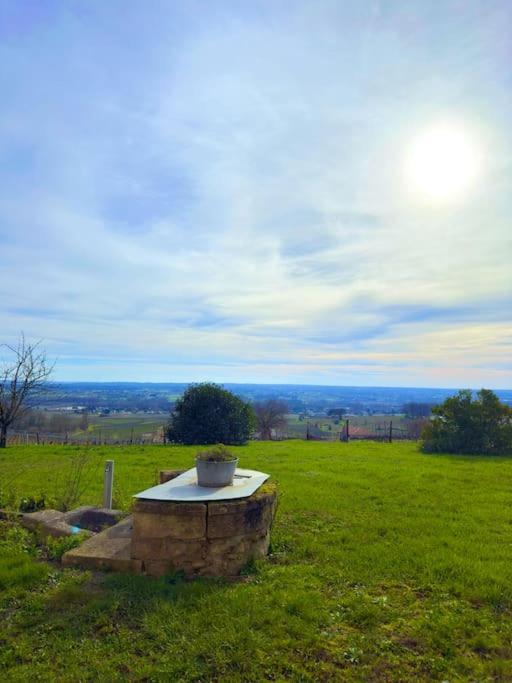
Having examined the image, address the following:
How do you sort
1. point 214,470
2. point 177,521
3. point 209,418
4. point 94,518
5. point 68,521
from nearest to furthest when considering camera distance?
1. point 177,521
2. point 214,470
3. point 68,521
4. point 94,518
5. point 209,418

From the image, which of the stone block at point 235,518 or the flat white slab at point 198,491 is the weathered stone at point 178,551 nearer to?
the stone block at point 235,518

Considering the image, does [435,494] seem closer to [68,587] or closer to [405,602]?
[405,602]

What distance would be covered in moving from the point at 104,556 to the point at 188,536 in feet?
2.87

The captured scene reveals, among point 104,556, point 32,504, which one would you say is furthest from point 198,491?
point 32,504

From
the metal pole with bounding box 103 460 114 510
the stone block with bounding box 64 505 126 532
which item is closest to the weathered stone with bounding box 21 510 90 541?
the stone block with bounding box 64 505 126 532

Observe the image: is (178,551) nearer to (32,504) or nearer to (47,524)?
(47,524)

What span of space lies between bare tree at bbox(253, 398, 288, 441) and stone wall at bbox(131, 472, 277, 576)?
83.6ft

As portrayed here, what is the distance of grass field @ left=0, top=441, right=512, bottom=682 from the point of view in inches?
110

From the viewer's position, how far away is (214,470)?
4641mm

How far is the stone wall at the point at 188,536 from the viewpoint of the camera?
13.1 feet

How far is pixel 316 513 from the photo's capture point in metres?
6.27

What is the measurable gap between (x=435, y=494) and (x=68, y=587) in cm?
596

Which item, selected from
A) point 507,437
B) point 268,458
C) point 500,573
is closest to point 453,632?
point 500,573

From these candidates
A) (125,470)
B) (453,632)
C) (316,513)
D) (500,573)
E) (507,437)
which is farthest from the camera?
(507,437)
